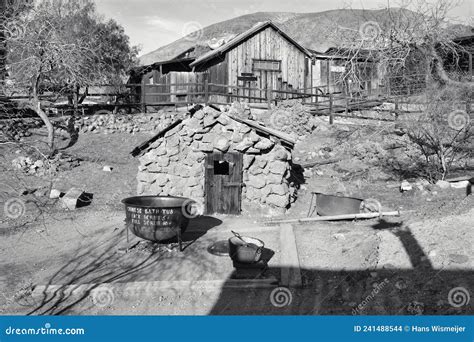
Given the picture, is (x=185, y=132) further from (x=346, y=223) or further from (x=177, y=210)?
(x=346, y=223)

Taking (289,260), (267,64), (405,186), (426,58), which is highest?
(267,64)

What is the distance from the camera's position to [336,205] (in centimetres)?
1182

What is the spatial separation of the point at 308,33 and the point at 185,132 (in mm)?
76159

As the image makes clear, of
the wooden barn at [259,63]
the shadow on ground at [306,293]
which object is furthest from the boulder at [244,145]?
the wooden barn at [259,63]

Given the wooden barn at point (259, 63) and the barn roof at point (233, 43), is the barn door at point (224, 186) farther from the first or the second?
the barn roof at point (233, 43)

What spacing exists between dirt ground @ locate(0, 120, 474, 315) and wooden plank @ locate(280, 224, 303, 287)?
130 millimetres

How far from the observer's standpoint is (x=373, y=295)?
22.9ft

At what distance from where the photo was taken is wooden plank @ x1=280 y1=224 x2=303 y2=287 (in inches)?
311

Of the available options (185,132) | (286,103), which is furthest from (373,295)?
(286,103)

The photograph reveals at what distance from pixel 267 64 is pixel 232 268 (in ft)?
63.7

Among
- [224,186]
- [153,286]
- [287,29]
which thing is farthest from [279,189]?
[287,29]

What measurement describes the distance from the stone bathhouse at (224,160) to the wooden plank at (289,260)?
1913mm

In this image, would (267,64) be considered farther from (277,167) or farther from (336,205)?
Answer: (336,205)

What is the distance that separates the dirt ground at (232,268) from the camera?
7.05m
